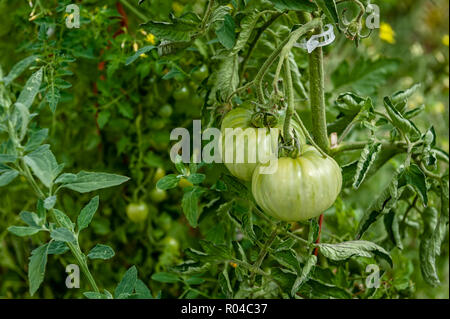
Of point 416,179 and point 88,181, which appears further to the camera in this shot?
point 416,179

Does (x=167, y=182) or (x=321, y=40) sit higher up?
(x=321, y=40)

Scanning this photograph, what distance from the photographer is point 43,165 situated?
1.64ft

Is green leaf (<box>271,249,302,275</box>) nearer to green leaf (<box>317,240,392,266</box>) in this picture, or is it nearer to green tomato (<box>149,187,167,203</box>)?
green leaf (<box>317,240,392,266</box>)

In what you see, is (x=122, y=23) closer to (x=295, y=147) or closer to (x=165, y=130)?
(x=165, y=130)

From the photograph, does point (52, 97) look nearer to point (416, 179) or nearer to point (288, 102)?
point (288, 102)

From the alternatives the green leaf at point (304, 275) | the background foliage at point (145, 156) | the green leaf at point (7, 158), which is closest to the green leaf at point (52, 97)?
the background foliage at point (145, 156)

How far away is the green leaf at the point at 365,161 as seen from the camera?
0.59 meters

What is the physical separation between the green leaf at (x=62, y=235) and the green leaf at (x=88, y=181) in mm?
40

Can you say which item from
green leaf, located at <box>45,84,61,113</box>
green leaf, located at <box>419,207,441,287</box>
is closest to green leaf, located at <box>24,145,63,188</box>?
green leaf, located at <box>45,84,61,113</box>

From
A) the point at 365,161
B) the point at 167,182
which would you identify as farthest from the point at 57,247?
the point at 365,161

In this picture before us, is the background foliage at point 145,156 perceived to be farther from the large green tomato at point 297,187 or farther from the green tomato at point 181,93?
the large green tomato at point 297,187

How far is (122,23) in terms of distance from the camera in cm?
90

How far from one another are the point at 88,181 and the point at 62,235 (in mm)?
60
